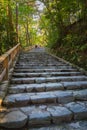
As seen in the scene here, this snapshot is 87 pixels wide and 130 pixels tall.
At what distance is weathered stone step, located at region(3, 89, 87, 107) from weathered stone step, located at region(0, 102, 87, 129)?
8.7 inches

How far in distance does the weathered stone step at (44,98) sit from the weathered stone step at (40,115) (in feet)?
0.72

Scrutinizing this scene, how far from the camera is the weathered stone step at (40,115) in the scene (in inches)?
127

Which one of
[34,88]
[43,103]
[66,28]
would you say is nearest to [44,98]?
[43,103]

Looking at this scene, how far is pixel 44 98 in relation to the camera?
426 centimetres

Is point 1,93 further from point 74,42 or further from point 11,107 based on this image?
point 74,42

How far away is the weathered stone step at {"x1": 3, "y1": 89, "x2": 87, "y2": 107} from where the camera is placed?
13.3 feet

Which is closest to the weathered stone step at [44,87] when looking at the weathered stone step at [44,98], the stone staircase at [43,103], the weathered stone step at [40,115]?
the stone staircase at [43,103]

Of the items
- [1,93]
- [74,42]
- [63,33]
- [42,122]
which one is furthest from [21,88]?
[63,33]

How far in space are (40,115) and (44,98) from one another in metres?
0.80

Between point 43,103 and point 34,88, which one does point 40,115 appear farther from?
point 34,88

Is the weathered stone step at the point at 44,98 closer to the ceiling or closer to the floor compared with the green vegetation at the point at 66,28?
closer to the floor

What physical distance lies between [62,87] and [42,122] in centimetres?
186

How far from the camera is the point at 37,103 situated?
4.18 meters

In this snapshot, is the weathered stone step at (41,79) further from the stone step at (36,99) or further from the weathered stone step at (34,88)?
the stone step at (36,99)
